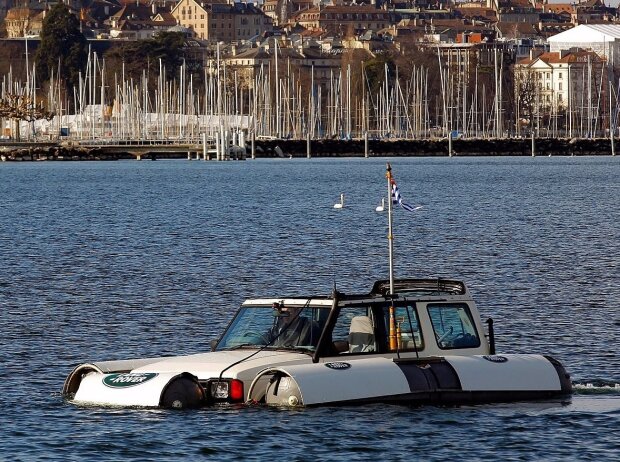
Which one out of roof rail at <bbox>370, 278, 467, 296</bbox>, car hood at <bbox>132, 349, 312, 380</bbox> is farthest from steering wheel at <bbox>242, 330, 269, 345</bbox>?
roof rail at <bbox>370, 278, 467, 296</bbox>

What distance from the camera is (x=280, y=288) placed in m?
52.8

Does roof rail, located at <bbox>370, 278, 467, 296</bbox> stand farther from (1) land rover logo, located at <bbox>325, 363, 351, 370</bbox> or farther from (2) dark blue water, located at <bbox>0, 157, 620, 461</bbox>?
(1) land rover logo, located at <bbox>325, 363, 351, 370</bbox>

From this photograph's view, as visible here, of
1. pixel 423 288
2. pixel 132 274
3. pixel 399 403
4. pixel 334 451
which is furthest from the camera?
pixel 132 274

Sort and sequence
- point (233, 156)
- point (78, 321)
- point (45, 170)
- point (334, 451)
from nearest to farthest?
1. point (334, 451)
2. point (78, 321)
3. point (45, 170)
4. point (233, 156)

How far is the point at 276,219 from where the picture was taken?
3706 inches

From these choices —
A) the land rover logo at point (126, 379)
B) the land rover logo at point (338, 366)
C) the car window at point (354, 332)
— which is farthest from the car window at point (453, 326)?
the land rover logo at point (126, 379)

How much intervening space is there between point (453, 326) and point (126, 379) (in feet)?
18.5

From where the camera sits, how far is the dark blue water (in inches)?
1094

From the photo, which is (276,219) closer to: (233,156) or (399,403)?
(399,403)

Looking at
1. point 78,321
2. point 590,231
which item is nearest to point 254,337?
point 78,321

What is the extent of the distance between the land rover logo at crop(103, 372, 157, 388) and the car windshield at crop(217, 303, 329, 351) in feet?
5.54

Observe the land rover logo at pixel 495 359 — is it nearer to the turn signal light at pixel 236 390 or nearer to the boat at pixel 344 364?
the boat at pixel 344 364

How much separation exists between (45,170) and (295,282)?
132 metres

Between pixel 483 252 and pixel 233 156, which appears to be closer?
pixel 483 252
